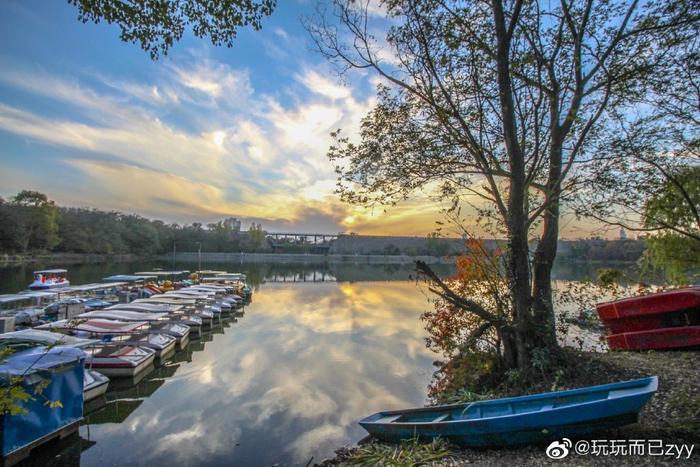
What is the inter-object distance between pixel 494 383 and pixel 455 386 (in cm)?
126

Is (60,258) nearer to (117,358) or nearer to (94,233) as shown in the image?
(94,233)

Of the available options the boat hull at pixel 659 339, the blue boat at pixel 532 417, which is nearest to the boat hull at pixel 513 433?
the blue boat at pixel 532 417

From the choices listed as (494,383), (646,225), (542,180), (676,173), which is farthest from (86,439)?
(676,173)

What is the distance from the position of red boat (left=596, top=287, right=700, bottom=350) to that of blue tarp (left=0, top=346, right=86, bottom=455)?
1400 cm

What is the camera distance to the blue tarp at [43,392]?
297 inches

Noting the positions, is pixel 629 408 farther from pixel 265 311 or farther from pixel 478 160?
pixel 265 311

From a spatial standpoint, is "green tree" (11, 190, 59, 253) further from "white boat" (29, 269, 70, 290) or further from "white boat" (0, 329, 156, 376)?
"white boat" (0, 329, 156, 376)

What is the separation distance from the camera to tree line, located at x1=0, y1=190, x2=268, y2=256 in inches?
2803

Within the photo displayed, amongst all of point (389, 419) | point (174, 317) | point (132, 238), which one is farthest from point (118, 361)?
point (132, 238)

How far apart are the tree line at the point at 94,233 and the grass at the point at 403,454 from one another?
8461 centimetres

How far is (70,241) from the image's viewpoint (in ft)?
279

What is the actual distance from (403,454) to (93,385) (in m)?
9.81

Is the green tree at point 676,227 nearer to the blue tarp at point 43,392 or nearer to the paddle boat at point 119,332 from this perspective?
the blue tarp at point 43,392

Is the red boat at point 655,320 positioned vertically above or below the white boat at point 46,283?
above
